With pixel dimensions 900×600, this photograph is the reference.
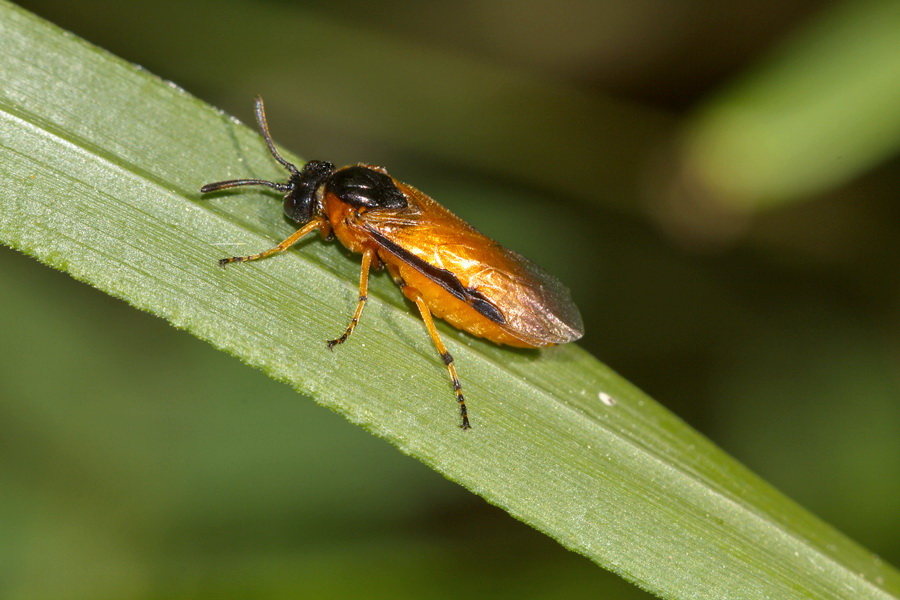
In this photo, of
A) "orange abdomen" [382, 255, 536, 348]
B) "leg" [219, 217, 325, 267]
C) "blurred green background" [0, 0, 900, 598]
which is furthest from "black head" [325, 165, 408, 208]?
"orange abdomen" [382, 255, 536, 348]

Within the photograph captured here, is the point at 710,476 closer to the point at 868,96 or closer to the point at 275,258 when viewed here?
the point at 275,258

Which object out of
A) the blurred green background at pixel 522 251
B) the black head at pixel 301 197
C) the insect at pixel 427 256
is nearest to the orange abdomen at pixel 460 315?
the insect at pixel 427 256

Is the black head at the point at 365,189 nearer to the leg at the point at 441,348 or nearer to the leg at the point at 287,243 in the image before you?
the leg at the point at 287,243

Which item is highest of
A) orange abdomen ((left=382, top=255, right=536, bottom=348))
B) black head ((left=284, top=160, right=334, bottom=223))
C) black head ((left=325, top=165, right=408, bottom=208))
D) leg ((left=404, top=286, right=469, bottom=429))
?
black head ((left=325, top=165, right=408, bottom=208))

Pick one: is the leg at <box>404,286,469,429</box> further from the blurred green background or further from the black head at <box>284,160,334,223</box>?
the blurred green background

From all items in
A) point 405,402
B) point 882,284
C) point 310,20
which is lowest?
point 405,402

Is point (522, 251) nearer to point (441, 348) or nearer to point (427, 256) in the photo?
point (427, 256)

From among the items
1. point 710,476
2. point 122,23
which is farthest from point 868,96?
point 122,23
